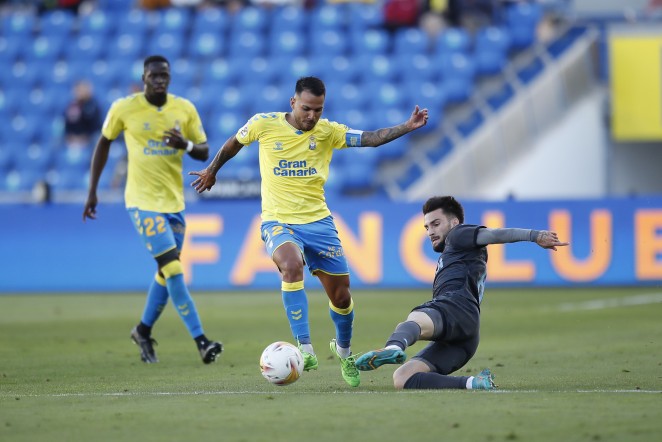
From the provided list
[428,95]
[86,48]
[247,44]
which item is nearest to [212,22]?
[247,44]

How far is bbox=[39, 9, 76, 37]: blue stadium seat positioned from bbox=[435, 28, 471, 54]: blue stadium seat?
842 centimetres

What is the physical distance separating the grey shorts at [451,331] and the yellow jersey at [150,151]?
349 cm

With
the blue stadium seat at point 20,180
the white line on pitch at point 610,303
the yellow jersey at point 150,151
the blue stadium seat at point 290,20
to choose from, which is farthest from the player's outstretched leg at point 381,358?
the blue stadium seat at point 290,20

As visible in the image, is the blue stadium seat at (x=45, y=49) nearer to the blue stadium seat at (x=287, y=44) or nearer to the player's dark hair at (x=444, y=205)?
the blue stadium seat at (x=287, y=44)

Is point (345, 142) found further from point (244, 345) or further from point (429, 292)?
point (429, 292)

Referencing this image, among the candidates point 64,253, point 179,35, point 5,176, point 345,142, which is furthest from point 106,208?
point 345,142

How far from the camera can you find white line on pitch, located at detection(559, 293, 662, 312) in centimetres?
1585

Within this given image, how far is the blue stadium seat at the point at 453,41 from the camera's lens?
2392 cm

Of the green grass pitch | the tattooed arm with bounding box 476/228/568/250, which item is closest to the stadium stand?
the green grass pitch

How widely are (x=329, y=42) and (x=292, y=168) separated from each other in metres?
16.3

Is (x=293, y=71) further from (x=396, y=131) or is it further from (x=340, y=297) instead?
(x=396, y=131)

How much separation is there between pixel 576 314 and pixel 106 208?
8.51 m

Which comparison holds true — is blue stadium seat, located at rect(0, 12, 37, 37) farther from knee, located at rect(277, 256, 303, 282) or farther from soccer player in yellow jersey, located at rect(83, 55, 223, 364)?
knee, located at rect(277, 256, 303, 282)

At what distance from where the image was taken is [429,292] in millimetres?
18531
